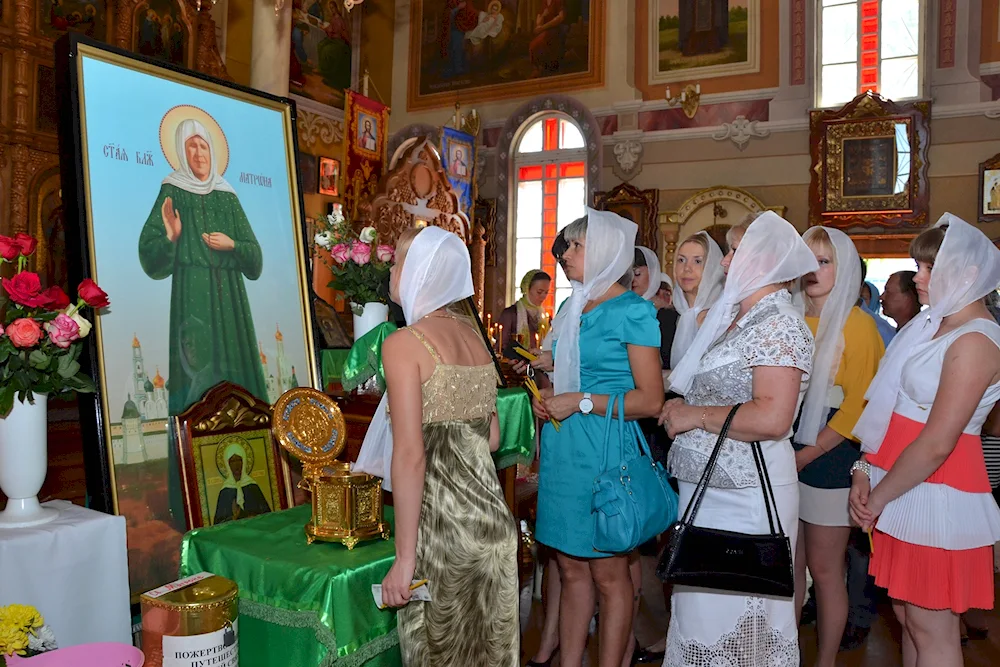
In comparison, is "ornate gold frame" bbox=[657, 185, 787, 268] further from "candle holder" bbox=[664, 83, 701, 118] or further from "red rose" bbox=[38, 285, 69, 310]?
"red rose" bbox=[38, 285, 69, 310]

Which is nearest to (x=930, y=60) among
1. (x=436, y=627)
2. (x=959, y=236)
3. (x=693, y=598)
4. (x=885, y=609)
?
(x=885, y=609)

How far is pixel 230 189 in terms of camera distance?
11.0 ft

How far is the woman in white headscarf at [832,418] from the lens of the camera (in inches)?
121

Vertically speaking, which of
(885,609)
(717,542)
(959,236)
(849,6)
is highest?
(849,6)

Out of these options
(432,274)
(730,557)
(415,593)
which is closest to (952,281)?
(730,557)

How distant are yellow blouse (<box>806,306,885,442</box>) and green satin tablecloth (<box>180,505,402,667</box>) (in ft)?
5.70

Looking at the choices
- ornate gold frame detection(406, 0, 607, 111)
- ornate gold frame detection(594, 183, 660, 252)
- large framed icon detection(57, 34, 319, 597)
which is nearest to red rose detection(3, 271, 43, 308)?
large framed icon detection(57, 34, 319, 597)

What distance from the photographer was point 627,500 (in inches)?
100

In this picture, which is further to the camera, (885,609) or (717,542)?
(885,609)

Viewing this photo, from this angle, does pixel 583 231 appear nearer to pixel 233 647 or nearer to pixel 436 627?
pixel 436 627

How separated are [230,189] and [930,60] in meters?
9.37

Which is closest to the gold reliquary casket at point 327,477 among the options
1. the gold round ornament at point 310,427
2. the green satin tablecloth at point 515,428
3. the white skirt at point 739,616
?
the gold round ornament at point 310,427

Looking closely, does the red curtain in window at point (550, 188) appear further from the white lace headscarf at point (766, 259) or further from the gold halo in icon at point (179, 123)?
the white lace headscarf at point (766, 259)

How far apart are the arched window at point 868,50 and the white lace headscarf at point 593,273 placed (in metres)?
8.91
